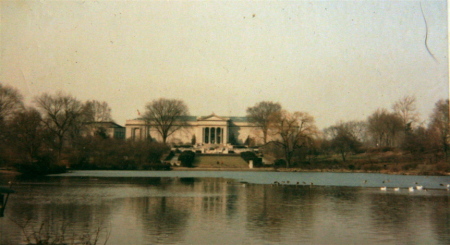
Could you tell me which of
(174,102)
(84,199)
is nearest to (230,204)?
(84,199)

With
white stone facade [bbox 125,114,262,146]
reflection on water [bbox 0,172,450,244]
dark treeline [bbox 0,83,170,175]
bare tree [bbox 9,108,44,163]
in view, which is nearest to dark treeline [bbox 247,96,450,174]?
dark treeline [bbox 0,83,170,175]

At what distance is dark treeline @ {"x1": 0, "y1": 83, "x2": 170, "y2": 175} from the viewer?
38.9 m

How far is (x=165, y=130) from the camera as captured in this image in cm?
8400

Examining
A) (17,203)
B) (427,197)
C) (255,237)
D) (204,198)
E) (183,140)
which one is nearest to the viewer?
(255,237)

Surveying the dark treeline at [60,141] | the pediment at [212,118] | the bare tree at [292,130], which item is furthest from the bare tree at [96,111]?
the pediment at [212,118]

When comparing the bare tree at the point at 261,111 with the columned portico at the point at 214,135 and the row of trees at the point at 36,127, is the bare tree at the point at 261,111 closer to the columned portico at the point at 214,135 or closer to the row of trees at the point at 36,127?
the row of trees at the point at 36,127

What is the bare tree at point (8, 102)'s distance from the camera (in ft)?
131

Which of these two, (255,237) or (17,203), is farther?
(17,203)

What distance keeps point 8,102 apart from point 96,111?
22.3 meters

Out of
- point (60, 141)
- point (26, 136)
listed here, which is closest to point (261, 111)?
point (60, 141)

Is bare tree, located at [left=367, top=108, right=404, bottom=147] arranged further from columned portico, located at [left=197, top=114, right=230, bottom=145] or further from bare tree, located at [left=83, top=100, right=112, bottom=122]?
columned portico, located at [left=197, top=114, right=230, bottom=145]

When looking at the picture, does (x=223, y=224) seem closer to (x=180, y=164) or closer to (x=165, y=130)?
(x=180, y=164)

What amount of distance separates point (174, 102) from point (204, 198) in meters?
57.9

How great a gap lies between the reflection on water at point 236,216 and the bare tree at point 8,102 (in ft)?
55.5
